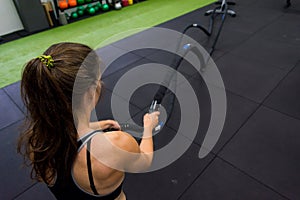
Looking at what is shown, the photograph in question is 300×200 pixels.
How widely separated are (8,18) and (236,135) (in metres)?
4.97

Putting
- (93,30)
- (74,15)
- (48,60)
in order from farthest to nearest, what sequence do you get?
(74,15)
(93,30)
(48,60)

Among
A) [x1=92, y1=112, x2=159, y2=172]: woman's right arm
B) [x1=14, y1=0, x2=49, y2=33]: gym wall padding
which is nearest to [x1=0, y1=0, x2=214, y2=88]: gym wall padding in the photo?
[x1=14, y1=0, x2=49, y2=33]: gym wall padding

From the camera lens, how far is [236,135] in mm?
2152

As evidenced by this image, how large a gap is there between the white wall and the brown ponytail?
4760 millimetres

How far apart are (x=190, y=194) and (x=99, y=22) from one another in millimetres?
4534

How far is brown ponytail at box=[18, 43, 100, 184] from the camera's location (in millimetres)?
698

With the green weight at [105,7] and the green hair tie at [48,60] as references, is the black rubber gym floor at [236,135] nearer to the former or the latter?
the green hair tie at [48,60]

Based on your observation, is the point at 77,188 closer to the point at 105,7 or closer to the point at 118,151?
the point at 118,151

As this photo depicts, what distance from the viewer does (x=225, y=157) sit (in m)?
1.97

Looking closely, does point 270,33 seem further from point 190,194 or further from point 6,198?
point 6,198

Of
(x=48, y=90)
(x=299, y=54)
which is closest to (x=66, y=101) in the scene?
(x=48, y=90)

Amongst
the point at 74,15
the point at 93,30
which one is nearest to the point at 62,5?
the point at 74,15

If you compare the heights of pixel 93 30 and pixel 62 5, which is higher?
pixel 62 5

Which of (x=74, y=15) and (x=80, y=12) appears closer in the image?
(x=74, y=15)
